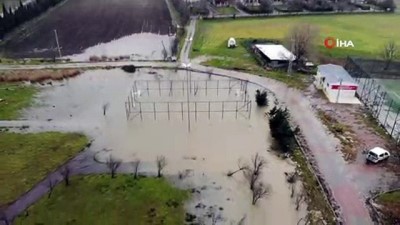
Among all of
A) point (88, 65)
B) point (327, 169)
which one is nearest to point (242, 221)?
point (327, 169)

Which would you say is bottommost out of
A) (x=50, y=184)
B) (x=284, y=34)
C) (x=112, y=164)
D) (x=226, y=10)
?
(x=50, y=184)

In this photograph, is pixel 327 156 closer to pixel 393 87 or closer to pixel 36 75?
pixel 393 87

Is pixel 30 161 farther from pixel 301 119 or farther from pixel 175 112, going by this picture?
pixel 301 119

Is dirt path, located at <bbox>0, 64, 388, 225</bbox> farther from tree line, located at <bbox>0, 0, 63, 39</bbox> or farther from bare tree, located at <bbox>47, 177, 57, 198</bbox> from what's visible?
tree line, located at <bbox>0, 0, 63, 39</bbox>

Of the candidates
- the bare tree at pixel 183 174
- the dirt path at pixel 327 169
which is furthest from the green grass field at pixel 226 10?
the bare tree at pixel 183 174

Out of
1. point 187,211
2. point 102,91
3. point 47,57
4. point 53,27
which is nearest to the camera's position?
point 187,211

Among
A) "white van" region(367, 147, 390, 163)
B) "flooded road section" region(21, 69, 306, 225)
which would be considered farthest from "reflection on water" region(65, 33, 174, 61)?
"white van" region(367, 147, 390, 163)

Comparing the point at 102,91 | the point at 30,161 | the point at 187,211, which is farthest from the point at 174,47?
the point at 187,211
